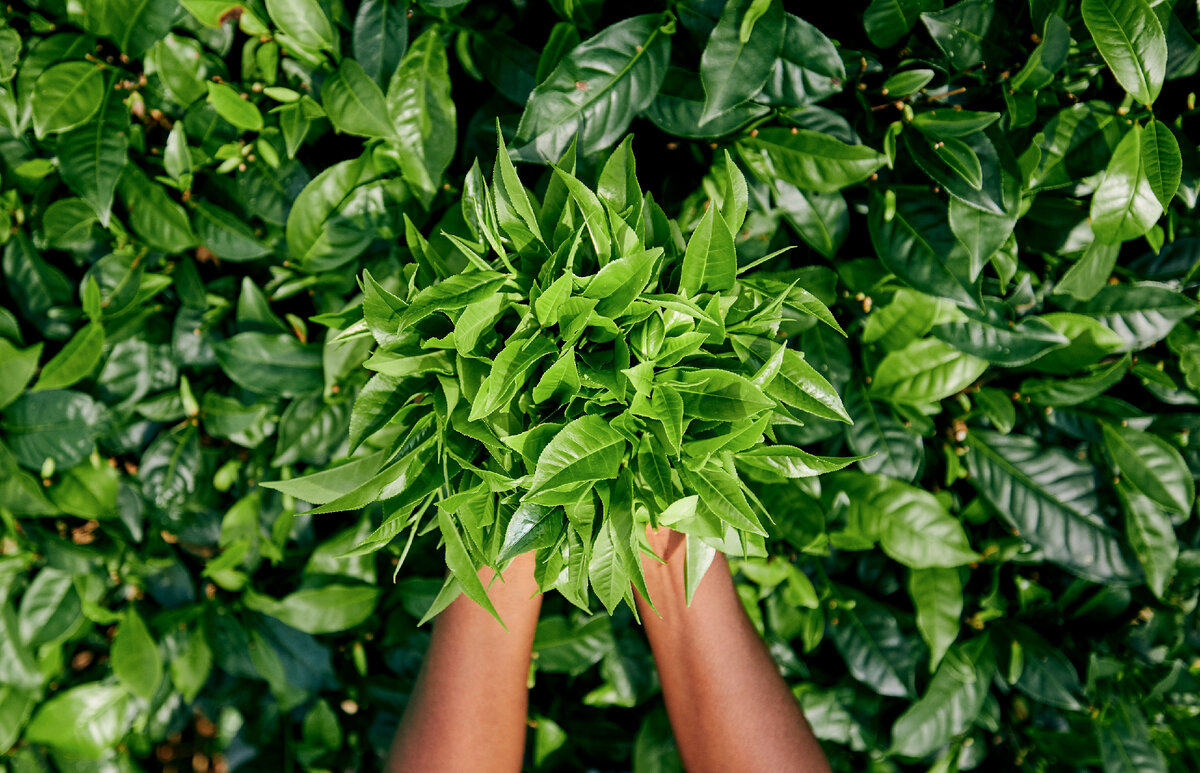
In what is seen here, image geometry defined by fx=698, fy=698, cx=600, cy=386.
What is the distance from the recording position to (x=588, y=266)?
0.79m

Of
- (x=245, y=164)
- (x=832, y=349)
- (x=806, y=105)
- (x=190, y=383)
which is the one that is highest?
(x=806, y=105)

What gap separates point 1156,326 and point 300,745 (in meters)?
1.72

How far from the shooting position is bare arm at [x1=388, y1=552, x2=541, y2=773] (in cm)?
100

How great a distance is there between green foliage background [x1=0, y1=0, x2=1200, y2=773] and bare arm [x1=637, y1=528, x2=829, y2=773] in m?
0.18

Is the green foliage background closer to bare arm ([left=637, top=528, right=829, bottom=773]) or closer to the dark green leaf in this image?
the dark green leaf

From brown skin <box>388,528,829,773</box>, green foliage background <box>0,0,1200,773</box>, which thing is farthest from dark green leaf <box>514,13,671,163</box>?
brown skin <box>388,528,829,773</box>

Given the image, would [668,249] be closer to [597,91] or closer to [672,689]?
[597,91]

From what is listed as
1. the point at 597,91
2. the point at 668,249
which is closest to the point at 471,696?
the point at 668,249

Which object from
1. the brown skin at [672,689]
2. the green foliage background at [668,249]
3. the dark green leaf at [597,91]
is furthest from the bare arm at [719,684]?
the dark green leaf at [597,91]

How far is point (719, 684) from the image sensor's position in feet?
3.36

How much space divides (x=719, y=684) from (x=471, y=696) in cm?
36

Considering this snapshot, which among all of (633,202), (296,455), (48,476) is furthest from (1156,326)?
(48,476)

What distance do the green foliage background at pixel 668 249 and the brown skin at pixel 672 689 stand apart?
20cm

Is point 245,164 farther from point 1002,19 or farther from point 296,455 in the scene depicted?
point 1002,19
